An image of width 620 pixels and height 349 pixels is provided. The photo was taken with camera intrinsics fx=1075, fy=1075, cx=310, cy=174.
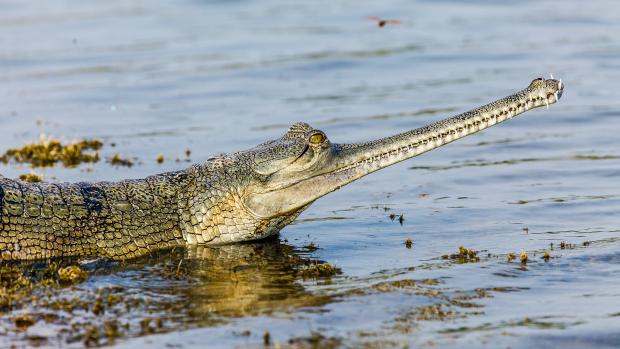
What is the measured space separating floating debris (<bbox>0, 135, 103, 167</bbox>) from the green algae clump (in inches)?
171

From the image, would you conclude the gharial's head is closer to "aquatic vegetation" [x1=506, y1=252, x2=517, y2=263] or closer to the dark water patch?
"aquatic vegetation" [x1=506, y1=252, x2=517, y2=263]

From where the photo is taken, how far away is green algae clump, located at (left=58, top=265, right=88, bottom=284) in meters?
7.86

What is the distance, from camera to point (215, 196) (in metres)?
8.93

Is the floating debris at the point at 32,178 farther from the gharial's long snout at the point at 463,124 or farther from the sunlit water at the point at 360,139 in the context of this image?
the gharial's long snout at the point at 463,124

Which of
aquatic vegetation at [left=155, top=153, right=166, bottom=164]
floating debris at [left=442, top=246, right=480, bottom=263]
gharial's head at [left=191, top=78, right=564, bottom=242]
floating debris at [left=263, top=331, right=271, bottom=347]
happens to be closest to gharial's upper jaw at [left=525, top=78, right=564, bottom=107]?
gharial's head at [left=191, top=78, right=564, bottom=242]

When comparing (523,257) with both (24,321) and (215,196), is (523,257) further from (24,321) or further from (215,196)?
(24,321)

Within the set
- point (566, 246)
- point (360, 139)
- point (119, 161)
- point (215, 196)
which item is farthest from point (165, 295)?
point (360, 139)

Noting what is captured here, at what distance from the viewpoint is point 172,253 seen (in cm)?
878

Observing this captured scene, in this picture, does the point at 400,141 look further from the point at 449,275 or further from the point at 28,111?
the point at 28,111

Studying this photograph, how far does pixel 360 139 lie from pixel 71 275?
5639 mm

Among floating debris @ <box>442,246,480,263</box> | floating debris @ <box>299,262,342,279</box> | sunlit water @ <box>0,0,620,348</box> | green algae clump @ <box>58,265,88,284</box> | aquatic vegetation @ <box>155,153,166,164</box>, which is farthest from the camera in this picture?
aquatic vegetation @ <box>155,153,166,164</box>

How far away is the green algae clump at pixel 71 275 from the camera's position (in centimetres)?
786

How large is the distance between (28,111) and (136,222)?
257 inches

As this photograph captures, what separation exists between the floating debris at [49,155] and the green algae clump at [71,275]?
4351mm
